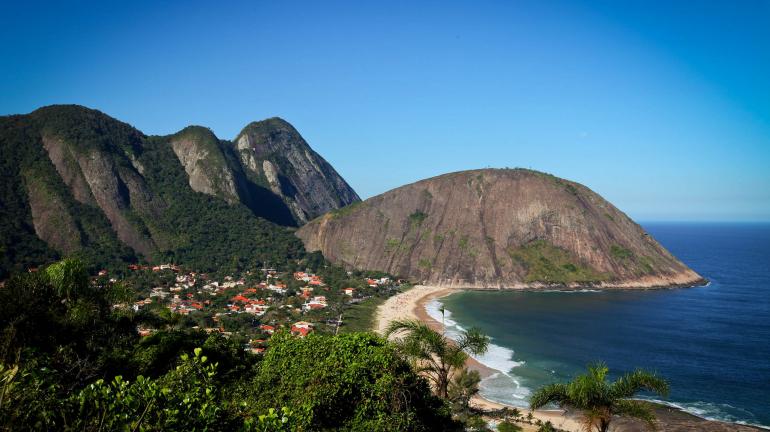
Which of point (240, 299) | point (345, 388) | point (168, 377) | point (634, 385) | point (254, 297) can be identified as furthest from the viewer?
point (254, 297)

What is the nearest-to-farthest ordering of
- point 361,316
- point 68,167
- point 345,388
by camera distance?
point 345,388 < point 361,316 < point 68,167

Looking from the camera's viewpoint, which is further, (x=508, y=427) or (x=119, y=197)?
(x=119, y=197)

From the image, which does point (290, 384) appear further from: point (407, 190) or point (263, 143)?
point (263, 143)

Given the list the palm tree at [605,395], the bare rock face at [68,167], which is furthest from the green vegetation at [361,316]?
the bare rock face at [68,167]

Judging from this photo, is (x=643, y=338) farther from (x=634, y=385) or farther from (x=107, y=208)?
(x=107, y=208)

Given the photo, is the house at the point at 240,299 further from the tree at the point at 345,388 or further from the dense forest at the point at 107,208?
the tree at the point at 345,388

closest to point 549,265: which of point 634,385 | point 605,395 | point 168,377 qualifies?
point 634,385

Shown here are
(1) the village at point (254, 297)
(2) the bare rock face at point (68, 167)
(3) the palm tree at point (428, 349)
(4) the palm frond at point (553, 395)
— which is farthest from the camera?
(2) the bare rock face at point (68, 167)
